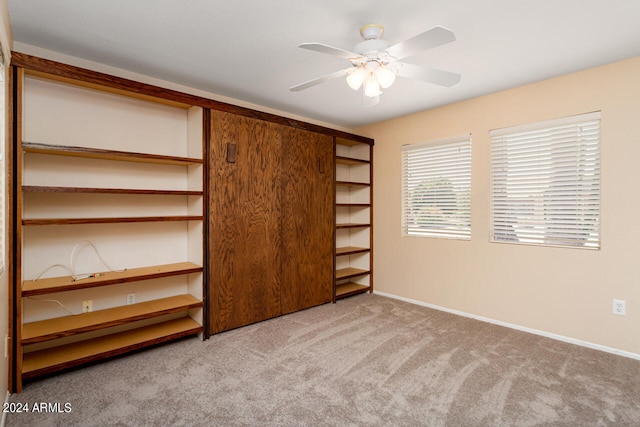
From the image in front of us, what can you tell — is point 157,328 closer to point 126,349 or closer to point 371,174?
point 126,349

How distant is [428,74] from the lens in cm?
204

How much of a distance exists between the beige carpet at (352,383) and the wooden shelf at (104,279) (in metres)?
0.64

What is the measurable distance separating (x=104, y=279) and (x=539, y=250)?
150 inches

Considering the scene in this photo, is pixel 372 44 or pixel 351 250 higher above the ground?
pixel 372 44

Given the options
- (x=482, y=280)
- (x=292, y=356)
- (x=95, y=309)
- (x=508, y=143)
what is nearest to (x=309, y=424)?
(x=292, y=356)

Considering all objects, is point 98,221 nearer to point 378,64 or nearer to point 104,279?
point 104,279

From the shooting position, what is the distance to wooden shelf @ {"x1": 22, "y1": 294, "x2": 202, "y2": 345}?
224cm

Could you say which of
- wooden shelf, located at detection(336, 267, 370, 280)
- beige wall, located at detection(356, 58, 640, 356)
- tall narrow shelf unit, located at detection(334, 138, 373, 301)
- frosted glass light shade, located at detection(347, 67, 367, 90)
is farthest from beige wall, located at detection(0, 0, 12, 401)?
beige wall, located at detection(356, 58, 640, 356)

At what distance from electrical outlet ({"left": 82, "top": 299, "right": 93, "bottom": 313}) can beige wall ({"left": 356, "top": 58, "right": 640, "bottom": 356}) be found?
3316 millimetres

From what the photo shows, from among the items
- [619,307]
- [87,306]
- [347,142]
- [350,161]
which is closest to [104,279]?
[87,306]

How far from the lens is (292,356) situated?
262 cm

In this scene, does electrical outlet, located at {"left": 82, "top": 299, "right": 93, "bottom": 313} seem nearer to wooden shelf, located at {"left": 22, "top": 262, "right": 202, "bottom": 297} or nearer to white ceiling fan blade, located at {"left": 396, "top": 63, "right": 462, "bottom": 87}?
wooden shelf, located at {"left": 22, "top": 262, "right": 202, "bottom": 297}

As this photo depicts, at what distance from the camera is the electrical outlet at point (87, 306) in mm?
2652

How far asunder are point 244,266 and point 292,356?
1.02m
